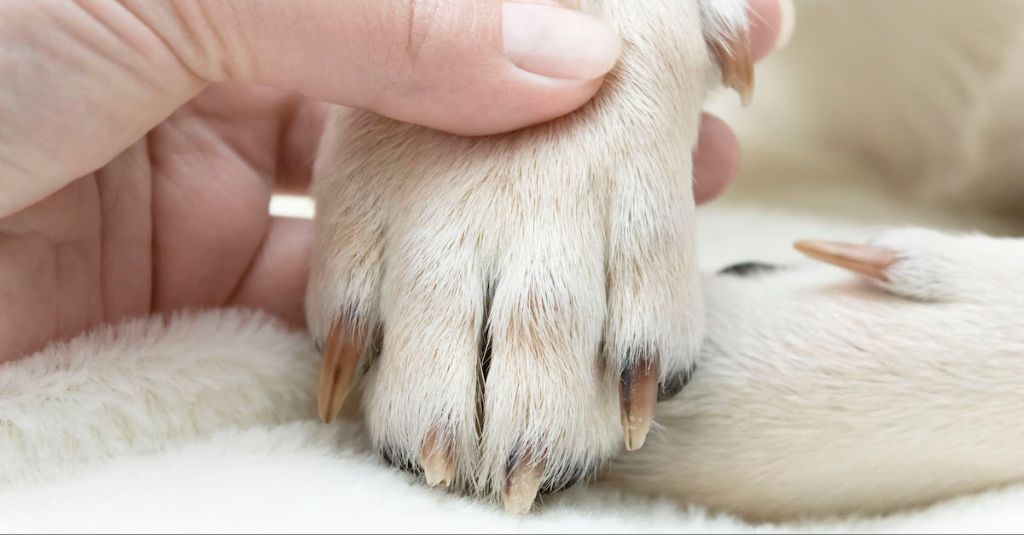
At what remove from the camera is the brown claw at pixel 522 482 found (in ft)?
2.17

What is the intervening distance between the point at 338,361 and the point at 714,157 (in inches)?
20.4

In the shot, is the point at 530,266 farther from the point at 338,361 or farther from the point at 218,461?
the point at 218,461

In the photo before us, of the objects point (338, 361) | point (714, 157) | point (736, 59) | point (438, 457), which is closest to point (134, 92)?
point (338, 361)

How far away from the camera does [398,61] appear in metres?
0.72

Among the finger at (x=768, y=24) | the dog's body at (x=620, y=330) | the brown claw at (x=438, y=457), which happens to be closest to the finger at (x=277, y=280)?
the dog's body at (x=620, y=330)

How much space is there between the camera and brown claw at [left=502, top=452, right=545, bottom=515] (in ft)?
2.17

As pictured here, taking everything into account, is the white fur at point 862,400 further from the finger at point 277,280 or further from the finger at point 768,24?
the finger at point 277,280

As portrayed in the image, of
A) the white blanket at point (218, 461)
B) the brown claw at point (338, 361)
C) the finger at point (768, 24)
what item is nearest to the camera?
the white blanket at point (218, 461)

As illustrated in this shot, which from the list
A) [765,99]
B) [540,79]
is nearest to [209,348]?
[540,79]

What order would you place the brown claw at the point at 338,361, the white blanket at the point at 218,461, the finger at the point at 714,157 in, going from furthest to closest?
1. the finger at the point at 714,157
2. the brown claw at the point at 338,361
3. the white blanket at the point at 218,461

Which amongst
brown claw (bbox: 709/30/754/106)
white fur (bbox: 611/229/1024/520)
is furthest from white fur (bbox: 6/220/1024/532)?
brown claw (bbox: 709/30/754/106)

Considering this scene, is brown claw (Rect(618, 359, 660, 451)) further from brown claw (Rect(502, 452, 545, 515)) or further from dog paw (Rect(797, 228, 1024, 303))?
dog paw (Rect(797, 228, 1024, 303))

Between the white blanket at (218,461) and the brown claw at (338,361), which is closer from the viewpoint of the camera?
the white blanket at (218,461)

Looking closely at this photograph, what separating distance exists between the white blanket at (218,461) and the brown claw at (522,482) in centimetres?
1
